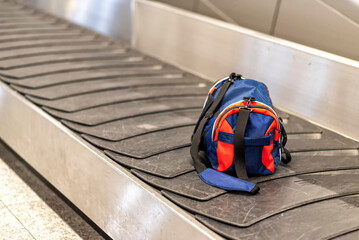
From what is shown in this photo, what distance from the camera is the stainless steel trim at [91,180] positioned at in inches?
74.8

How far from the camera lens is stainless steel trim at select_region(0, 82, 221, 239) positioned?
190 cm

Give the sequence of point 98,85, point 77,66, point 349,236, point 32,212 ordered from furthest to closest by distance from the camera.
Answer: point 77,66
point 98,85
point 32,212
point 349,236

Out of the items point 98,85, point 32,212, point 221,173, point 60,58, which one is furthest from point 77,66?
point 221,173

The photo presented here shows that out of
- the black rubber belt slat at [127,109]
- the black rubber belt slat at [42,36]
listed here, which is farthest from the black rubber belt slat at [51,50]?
the black rubber belt slat at [127,109]

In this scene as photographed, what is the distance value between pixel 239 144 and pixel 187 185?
0.29m

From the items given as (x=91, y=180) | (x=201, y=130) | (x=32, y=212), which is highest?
(x=201, y=130)

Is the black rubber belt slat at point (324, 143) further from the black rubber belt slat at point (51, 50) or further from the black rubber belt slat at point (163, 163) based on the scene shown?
the black rubber belt slat at point (51, 50)

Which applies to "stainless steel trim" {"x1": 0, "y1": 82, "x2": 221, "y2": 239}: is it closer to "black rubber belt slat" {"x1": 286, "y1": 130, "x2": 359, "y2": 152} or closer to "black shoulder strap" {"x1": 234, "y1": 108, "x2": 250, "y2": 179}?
"black shoulder strap" {"x1": 234, "y1": 108, "x2": 250, "y2": 179}

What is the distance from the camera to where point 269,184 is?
2.08 metres

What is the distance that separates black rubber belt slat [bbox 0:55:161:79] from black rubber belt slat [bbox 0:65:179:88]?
0.06 meters

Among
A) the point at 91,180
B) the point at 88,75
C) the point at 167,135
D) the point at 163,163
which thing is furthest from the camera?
the point at 88,75

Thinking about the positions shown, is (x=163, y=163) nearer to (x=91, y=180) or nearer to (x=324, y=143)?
(x=91, y=180)

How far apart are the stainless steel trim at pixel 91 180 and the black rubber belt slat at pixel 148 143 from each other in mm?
81

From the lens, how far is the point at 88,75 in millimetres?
3330
